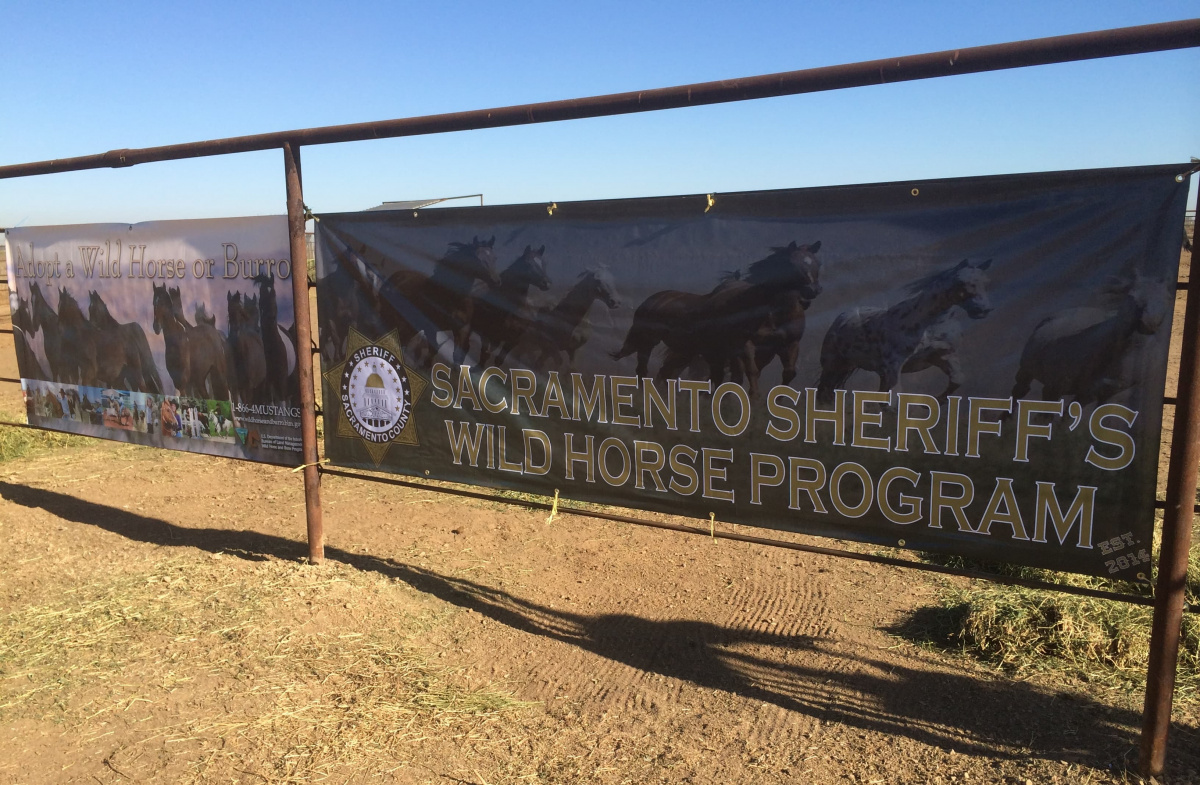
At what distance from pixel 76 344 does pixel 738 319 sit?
5.10m

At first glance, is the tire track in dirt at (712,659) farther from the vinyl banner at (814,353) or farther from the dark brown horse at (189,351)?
the dark brown horse at (189,351)

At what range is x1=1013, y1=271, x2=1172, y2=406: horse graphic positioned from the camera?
2.85 meters

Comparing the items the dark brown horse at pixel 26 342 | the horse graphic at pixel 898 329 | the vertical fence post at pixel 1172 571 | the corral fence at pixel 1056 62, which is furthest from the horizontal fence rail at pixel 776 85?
the dark brown horse at pixel 26 342

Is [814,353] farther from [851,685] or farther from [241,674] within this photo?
[241,674]

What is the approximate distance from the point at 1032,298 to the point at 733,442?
1.29 meters

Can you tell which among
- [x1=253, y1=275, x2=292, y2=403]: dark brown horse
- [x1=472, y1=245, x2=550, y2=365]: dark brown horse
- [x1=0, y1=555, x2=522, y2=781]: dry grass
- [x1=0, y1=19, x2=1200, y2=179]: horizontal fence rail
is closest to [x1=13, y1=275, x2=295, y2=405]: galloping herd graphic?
[x1=253, y1=275, x2=292, y2=403]: dark brown horse

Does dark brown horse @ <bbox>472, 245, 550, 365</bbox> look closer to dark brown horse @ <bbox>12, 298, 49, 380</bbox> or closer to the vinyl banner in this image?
the vinyl banner

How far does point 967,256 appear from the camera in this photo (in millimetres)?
3135

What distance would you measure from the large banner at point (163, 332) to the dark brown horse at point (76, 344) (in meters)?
0.01

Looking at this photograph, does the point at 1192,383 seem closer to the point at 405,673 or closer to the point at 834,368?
the point at 834,368

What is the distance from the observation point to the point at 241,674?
3824 millimetres

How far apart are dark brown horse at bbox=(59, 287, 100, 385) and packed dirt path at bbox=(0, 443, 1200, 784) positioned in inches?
43.3

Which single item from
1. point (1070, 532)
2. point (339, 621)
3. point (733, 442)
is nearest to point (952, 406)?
point (1070, 532)

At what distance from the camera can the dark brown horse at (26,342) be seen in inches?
256
